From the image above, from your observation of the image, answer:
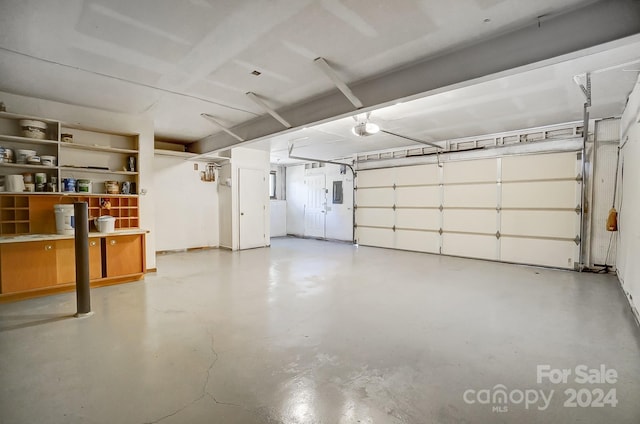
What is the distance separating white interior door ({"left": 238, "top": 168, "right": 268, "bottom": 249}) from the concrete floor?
130 inches

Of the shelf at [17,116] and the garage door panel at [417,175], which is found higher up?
the shelf at [17,116]

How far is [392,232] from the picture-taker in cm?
796

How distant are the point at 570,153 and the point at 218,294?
21.9ft

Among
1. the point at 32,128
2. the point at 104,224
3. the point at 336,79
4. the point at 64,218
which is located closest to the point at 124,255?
the point at 104,224

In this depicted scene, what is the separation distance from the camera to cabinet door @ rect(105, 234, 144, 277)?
4.21 metres

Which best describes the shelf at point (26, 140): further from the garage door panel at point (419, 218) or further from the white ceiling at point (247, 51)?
the garage door panel at point (419, 218)

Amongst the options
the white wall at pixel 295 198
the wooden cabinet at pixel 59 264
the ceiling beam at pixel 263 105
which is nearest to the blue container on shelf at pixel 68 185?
the wooden cabinet at pixel 59 264

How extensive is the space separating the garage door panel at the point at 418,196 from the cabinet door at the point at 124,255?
607 centimetres

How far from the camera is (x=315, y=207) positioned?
10.1 m

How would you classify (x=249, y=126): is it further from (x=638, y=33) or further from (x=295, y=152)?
(x=638, y=33)

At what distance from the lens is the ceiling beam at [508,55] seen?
185 centimetres

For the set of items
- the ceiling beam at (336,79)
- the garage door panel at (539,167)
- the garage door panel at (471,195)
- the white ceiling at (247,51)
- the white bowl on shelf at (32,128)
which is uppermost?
the white ceiling at (247,51)

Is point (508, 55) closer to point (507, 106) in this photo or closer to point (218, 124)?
point (507, 106)

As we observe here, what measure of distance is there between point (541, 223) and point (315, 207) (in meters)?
6.44
